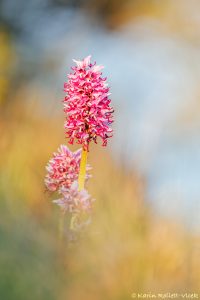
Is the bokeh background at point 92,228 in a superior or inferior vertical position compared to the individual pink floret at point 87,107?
inferior

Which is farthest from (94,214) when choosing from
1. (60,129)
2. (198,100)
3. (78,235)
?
Answer: (198,100)

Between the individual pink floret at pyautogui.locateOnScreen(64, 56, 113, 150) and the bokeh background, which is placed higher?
the individual pink floret at pyautogui.locateOnScreen(64, 56, 113, 150)

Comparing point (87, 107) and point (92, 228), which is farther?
point (87, 107)

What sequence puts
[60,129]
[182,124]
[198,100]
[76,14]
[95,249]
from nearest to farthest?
[95,249] → [60,129] → [76,14] → [182,124] → [198,100]

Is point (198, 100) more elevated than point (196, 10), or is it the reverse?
point (196, 10)

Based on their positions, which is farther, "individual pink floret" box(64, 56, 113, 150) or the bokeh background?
"individual pink floret" box(64, 56, 113, 150)

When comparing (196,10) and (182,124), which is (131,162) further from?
(196,10)

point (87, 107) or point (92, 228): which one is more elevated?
point (87, 107)

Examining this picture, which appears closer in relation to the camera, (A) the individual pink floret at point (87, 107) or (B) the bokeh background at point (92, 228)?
(B) the bokeh background at point (92, 228)
